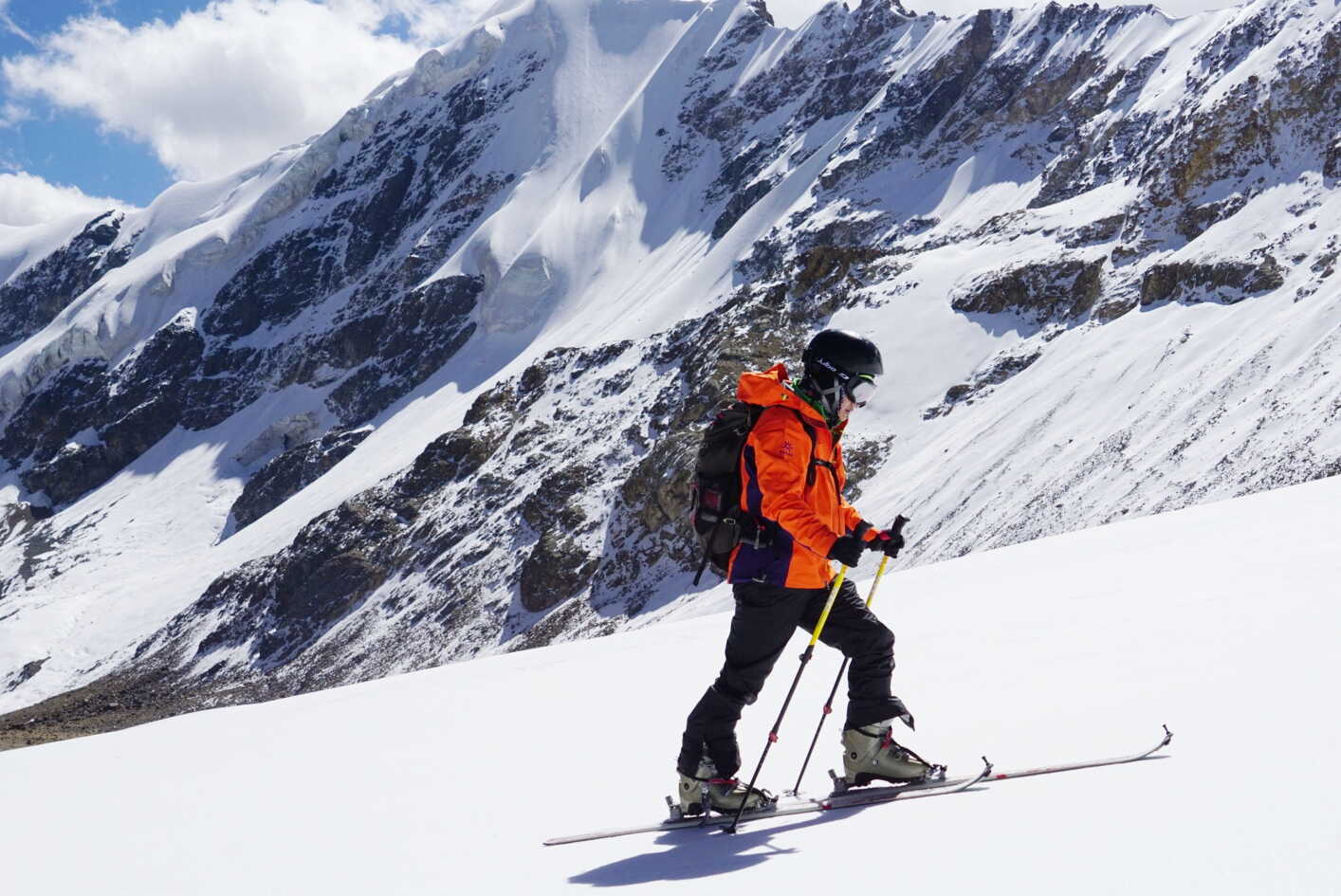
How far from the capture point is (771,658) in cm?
522

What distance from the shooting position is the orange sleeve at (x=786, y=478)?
16.0ft

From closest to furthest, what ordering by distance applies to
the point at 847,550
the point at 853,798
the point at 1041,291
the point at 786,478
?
the point at 847,550 < the point at 786,478 < the point at 853,798 < the point at 1041,291

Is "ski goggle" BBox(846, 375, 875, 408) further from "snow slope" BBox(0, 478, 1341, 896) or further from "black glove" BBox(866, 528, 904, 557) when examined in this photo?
"snow slope" BBox(0, 478, 1341, 896)

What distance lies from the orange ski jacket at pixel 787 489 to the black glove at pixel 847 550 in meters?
0.04

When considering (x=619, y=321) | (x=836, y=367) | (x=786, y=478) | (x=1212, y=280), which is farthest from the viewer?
(x=619, y=321)

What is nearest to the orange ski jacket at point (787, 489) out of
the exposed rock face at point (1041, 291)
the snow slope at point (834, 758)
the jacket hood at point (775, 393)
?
the jacket hood at point (775, 393)

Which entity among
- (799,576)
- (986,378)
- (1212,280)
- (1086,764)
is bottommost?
(986,378)

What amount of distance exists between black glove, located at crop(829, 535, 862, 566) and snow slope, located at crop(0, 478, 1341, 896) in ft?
3.50

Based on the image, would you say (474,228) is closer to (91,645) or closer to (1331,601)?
(91,645)

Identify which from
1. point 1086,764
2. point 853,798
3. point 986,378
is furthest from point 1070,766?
point 986,378

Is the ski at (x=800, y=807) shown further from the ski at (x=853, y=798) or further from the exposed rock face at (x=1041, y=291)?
the exposed rock face at (x=1041, y=291)

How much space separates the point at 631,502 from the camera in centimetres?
5009

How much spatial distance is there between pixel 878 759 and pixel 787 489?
1.36 m

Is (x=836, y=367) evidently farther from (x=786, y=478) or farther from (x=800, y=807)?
(x=800, y=807)
